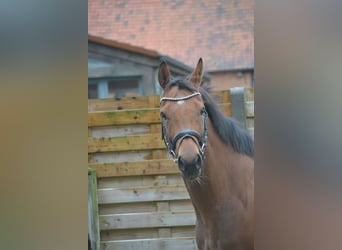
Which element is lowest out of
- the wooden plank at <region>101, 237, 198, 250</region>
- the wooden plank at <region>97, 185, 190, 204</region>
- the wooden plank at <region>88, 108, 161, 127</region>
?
the wooden plank at <region>101, 237, 198, 250</region>

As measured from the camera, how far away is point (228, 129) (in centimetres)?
108

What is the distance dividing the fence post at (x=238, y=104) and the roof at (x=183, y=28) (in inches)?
2.2

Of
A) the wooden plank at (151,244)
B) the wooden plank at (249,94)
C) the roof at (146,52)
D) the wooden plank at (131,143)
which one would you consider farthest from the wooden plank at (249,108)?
the wooden plank at (151,244)

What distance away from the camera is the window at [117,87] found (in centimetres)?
100

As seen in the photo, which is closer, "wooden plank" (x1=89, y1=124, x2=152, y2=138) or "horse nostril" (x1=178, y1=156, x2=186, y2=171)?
"horse nostril" (x1=178, y1=156, x2=186, y2=171)

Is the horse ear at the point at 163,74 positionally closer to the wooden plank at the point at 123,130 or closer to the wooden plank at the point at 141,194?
the wooden plank at the point at 123,130

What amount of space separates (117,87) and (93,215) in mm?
311

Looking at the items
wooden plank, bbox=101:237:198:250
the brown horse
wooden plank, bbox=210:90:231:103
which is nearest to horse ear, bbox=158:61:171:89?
the brown horse

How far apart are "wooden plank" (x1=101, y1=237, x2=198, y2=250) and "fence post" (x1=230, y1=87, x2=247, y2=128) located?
1.05 ft

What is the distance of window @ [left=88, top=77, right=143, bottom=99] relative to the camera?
1.00m

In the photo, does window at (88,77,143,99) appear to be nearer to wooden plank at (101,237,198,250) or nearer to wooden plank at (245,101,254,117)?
wooden plank at (245,101,254,117)

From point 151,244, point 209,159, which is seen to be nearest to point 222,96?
point 209,159
